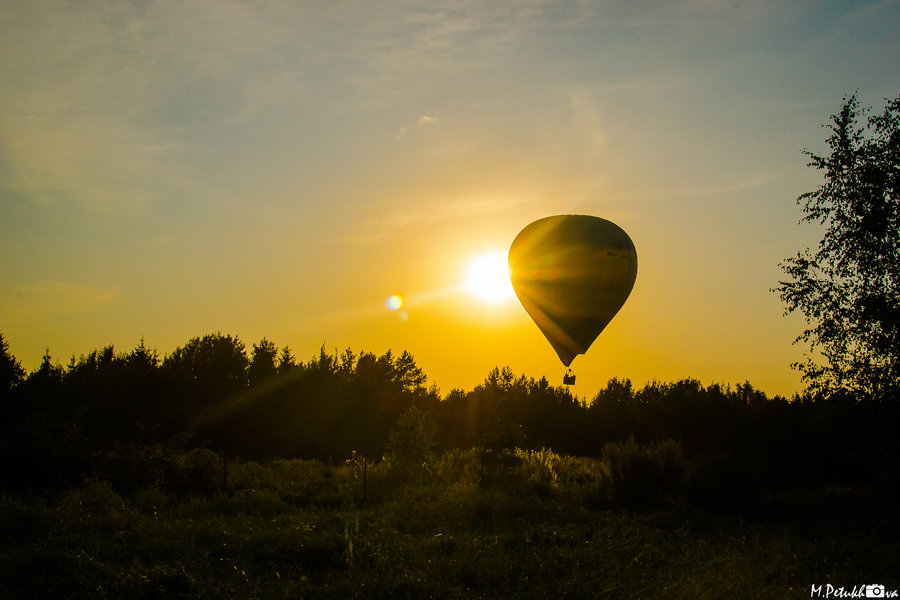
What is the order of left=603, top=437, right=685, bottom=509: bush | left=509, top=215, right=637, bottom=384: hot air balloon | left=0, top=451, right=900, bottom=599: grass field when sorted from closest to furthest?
left=0, top=451, right=900, bottom=599: grass field
left=509, top=215, right=637, bottom=384: hot air balloon
left=603, top=437, right=685, bottom=509: bush

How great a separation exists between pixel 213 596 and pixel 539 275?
43.7ft

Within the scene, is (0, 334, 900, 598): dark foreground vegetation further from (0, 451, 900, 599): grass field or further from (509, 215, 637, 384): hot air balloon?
(509, 215, 637, 384): hot air balloon

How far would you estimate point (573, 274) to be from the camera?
21.1 metres

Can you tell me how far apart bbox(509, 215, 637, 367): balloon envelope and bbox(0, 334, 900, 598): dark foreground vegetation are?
576 cm

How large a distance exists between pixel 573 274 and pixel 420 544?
8.95 metres

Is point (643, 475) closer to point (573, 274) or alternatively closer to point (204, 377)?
point (573, 274)

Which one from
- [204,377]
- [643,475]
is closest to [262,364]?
[204,377]

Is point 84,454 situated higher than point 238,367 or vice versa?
point 238,367

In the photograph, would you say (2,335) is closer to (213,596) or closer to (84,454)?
(84,454)

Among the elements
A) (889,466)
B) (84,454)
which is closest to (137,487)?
(84,454)

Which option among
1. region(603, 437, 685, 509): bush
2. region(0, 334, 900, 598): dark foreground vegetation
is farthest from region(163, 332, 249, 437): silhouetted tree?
region(603, 437, 685, 509): bush

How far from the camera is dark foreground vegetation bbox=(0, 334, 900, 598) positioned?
13.1m

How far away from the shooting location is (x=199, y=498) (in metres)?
22.5

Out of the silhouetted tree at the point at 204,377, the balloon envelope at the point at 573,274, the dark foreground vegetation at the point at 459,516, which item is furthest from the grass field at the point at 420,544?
the silhouetted tree at the point at 204,377
